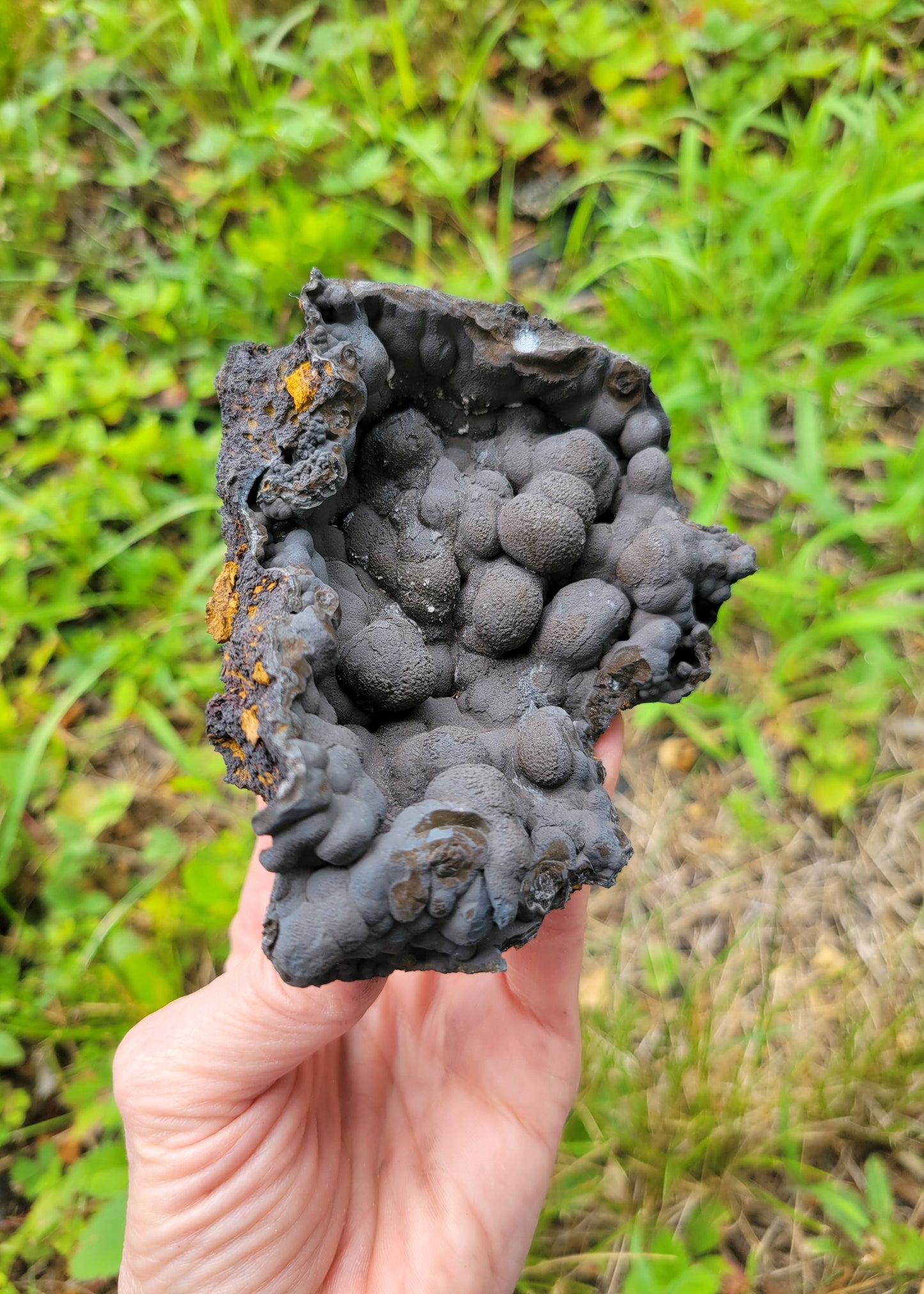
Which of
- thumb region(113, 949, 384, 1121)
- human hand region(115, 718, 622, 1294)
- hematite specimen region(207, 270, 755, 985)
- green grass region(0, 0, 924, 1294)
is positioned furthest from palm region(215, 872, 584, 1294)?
hematite specimen region(207, 270, 755, 985)

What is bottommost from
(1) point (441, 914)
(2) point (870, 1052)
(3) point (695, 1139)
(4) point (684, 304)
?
(3) point (695, 1139)

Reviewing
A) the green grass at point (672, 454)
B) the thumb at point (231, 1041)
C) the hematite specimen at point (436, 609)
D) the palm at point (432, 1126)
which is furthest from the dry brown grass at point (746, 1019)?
the hematite specimen at point (436, 609)

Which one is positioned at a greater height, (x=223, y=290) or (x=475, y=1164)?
(x=223, y=290)

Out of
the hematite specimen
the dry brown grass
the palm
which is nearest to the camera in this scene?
the hematite specimen

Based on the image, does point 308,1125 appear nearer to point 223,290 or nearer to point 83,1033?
point 83,1033

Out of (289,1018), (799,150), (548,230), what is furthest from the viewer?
(548,230)

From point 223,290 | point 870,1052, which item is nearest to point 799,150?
point 223,290

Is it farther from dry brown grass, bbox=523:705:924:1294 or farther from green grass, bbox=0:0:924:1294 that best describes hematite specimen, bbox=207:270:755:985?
dry brown grass, bbox=523:705:924:1294
